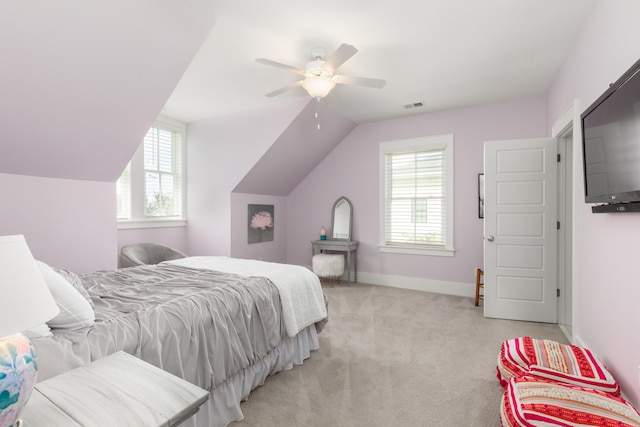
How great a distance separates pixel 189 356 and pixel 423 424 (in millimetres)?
1342

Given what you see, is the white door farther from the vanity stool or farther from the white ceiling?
the vanity stool

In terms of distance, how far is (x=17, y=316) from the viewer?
26.8 inches

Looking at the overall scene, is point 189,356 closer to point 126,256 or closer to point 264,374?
point 264,374

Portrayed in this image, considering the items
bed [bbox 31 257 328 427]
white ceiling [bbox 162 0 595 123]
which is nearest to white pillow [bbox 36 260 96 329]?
bed [bbox 31 257 328 427]

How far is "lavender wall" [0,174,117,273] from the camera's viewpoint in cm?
298

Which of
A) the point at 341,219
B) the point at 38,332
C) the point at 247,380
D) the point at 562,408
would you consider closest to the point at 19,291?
the point at 38,332

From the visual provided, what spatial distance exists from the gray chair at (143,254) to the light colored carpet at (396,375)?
2.23m

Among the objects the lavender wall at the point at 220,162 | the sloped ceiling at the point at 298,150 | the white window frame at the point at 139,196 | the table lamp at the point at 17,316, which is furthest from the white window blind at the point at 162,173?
the table lamp at the point at 17,316

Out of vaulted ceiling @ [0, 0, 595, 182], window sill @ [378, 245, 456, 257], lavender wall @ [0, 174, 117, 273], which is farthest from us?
window sill @ [378, 245, 456, 257]

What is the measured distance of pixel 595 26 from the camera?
2.30m

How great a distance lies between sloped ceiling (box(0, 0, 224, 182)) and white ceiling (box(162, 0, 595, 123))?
0.35 metres

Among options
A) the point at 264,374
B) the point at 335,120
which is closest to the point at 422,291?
the point at 335,120

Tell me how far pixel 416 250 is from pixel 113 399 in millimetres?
4438

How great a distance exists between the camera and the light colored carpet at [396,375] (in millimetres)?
1918
